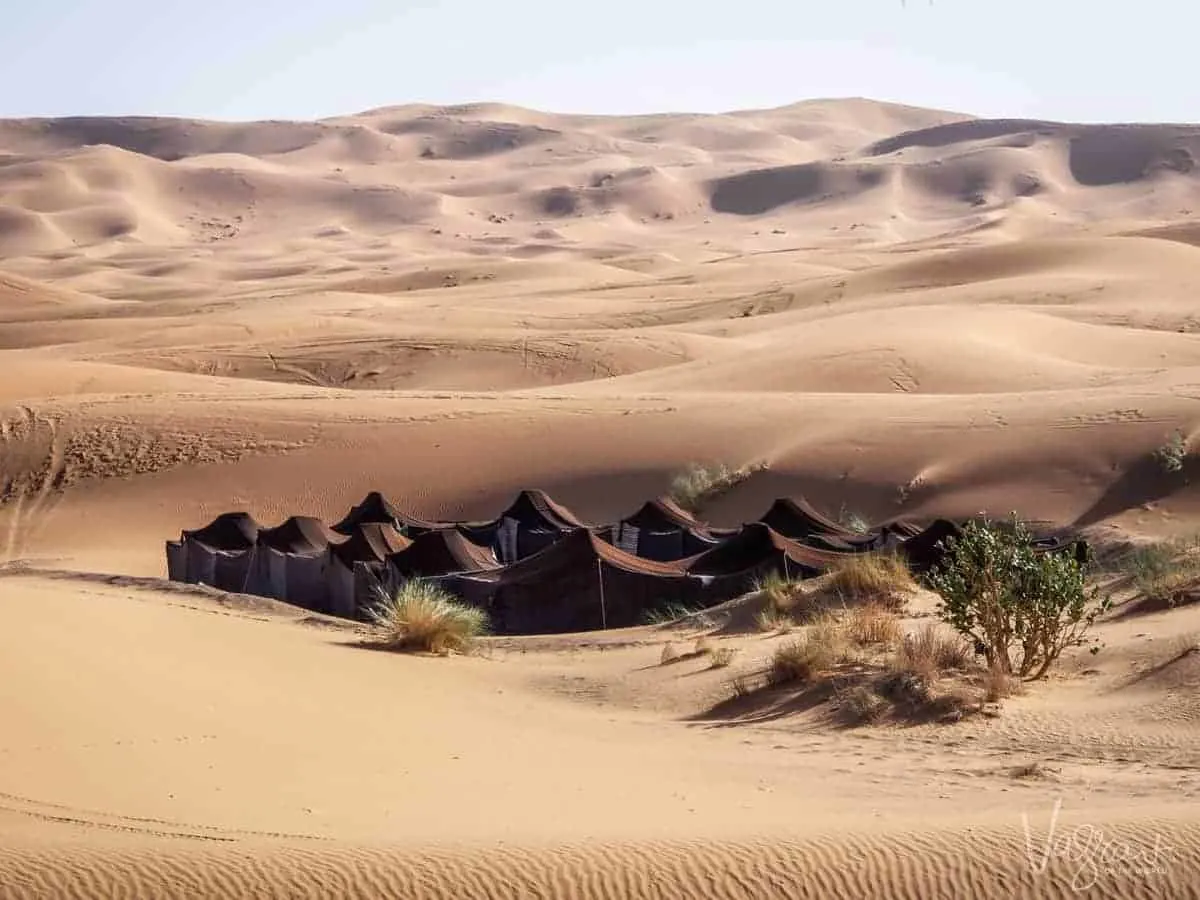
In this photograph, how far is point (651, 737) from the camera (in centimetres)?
1011

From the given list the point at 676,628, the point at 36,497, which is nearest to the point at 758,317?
the point at 36,497

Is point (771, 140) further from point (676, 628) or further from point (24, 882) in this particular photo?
point (24, 882)

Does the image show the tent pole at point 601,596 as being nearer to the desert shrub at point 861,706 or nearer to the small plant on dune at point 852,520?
the small plant on dune at point 852,520

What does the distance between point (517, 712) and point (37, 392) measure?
84.1ft

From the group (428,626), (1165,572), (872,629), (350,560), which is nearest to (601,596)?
(428,626)

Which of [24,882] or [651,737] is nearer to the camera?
[24,882]

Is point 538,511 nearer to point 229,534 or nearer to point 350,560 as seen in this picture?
point 350,560

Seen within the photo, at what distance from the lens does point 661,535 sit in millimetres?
18688

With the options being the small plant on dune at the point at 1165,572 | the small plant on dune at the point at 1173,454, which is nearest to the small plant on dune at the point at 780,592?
the small plant on dune at the point at 1165,572

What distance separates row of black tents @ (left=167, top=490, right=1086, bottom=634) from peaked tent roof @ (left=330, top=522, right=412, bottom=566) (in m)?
0.02

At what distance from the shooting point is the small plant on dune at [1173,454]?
67.9ft

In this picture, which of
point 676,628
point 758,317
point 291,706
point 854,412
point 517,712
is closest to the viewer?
point 291,706

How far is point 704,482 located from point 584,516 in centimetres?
188

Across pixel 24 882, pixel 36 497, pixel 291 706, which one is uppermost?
pixel 24 882
